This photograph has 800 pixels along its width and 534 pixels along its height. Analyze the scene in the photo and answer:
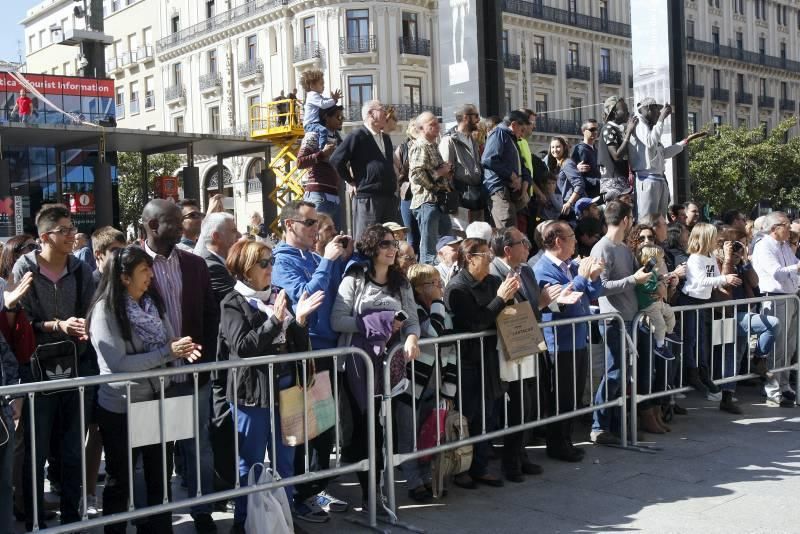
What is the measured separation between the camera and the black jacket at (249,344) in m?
5.38

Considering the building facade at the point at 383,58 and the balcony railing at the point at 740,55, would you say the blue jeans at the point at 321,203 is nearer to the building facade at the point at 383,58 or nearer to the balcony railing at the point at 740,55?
the building facade at the point at 383,58

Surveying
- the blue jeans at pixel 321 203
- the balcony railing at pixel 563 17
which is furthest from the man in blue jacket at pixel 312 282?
the balcony railing at pixel 563 17

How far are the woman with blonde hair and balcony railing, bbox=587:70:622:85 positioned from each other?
51.8 m

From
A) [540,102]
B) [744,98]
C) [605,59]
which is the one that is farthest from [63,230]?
[744,98]

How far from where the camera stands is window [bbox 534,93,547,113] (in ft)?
182

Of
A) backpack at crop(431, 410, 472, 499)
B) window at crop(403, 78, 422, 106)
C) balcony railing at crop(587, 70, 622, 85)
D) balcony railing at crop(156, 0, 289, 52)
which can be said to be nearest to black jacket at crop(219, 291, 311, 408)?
backpack at crop(431, 410, 472, 499)

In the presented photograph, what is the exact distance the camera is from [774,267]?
31.2ft

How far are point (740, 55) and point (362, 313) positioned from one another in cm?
6542

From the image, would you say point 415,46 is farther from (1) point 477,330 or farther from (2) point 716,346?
(1) point 477,330

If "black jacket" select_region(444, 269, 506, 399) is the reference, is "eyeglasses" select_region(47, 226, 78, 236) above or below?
above

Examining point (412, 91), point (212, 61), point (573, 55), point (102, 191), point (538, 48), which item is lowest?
point (102, 191)

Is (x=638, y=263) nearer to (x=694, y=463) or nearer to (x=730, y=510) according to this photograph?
(x=694, y=463)

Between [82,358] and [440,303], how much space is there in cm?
245

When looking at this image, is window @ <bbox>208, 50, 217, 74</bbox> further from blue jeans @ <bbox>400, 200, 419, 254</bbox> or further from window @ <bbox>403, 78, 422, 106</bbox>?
blue jeans @ <bbox>400, 200, 419, 254</bbox>
